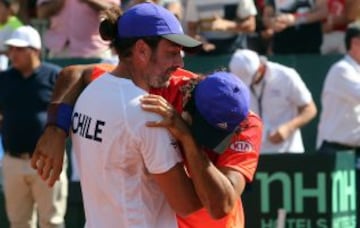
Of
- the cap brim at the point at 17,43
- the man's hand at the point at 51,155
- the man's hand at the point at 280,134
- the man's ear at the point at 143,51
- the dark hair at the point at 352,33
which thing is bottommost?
the man's hand at the point at 280,134

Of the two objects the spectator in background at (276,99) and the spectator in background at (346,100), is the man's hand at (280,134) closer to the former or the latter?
the spectator in background at (276,99)

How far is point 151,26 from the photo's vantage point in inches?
171

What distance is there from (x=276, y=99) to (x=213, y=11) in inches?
53.9

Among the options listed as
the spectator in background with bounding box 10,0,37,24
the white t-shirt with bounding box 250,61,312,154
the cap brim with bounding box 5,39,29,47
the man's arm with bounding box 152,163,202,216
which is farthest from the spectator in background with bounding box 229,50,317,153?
the man's arm with bounding box 152,163,202,216

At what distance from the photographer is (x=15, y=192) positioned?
9.44m

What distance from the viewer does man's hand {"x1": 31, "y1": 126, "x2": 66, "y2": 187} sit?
466 cm

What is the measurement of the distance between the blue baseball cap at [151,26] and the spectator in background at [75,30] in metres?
6.12

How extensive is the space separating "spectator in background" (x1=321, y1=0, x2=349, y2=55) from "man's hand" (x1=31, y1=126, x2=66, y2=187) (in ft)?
22.4

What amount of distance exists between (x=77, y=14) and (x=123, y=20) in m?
6.44

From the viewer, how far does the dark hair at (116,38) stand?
14.2ft

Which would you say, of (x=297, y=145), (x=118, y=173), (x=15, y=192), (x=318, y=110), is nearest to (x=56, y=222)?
(x=15, y=192)

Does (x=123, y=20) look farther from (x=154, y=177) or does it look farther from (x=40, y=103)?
(x=40, y=103)

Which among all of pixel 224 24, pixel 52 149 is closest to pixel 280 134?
pixel 224 24

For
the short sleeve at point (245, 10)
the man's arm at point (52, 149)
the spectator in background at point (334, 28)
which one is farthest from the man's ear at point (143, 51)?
the spectator in background at point (334, 28)
